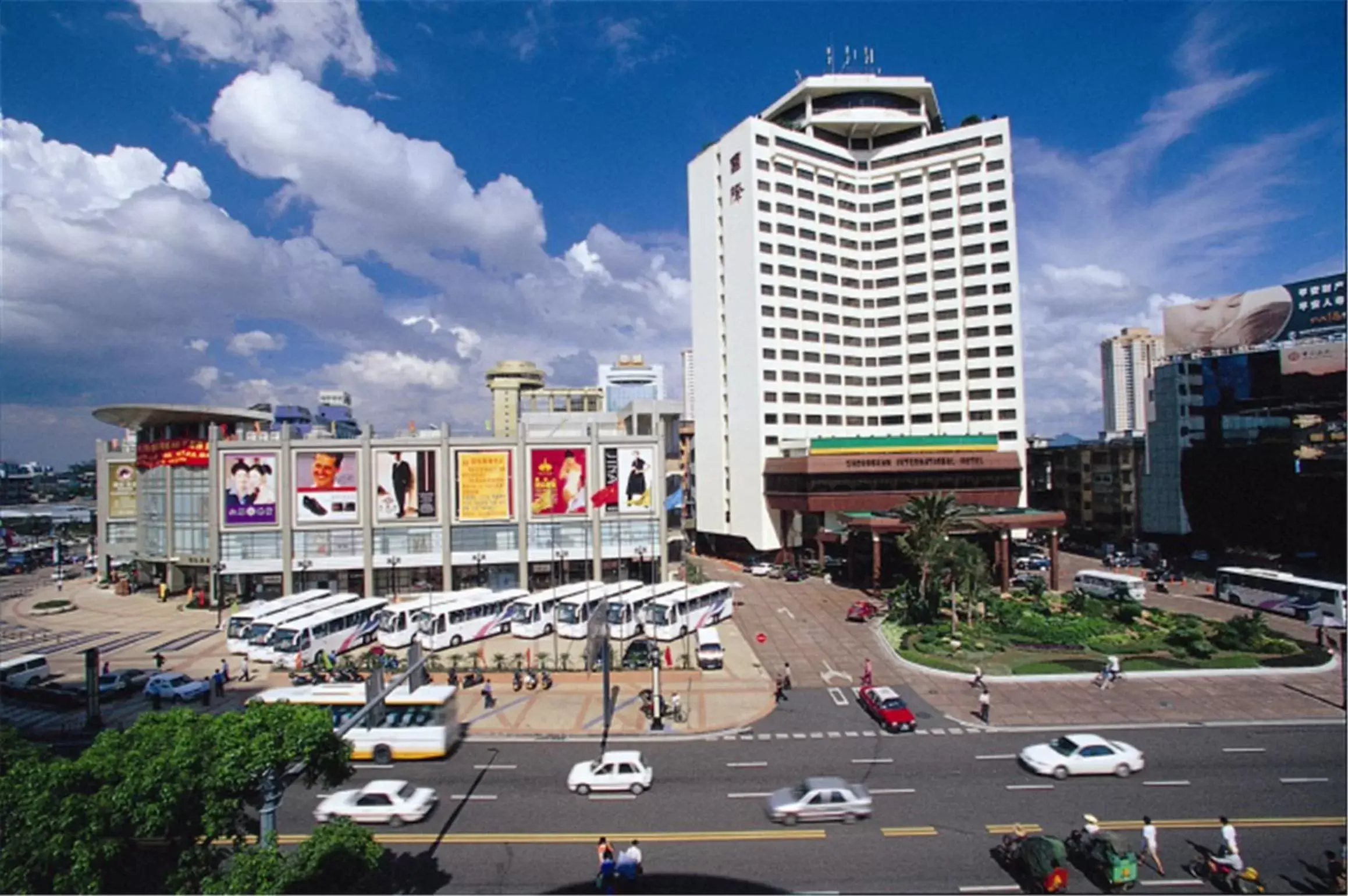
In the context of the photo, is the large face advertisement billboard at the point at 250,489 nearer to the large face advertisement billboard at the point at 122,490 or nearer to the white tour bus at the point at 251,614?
the white tour bus at the point at 251,614

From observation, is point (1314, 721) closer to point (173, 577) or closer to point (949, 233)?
point (949, 233)

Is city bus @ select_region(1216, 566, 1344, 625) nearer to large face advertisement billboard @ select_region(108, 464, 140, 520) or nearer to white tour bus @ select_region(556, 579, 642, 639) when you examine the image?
white tour bus @ select_region(556, 579, 642, 639)

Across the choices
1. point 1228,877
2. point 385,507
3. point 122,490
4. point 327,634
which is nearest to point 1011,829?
point 1228,877

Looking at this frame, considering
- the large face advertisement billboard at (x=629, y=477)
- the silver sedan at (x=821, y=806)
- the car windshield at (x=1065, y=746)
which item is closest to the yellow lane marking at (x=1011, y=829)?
the silver sedan at (x=821, y=806)

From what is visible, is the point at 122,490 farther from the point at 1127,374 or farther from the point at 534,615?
the point at 1127,374

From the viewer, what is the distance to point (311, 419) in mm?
115188

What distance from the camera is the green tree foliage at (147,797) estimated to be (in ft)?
37.9

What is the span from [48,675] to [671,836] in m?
35.4

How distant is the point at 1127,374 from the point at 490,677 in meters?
204

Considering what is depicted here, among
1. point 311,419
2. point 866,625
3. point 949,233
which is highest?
point 949,233

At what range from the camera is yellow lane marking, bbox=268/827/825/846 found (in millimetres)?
20047

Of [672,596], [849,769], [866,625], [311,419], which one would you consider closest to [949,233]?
[866,625]

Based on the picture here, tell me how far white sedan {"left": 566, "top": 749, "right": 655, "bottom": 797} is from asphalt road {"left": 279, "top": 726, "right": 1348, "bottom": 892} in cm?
41

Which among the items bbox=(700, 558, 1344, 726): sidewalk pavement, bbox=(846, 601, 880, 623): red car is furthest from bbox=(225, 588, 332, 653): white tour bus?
bbox=(846, 601, 880, 623): red car
